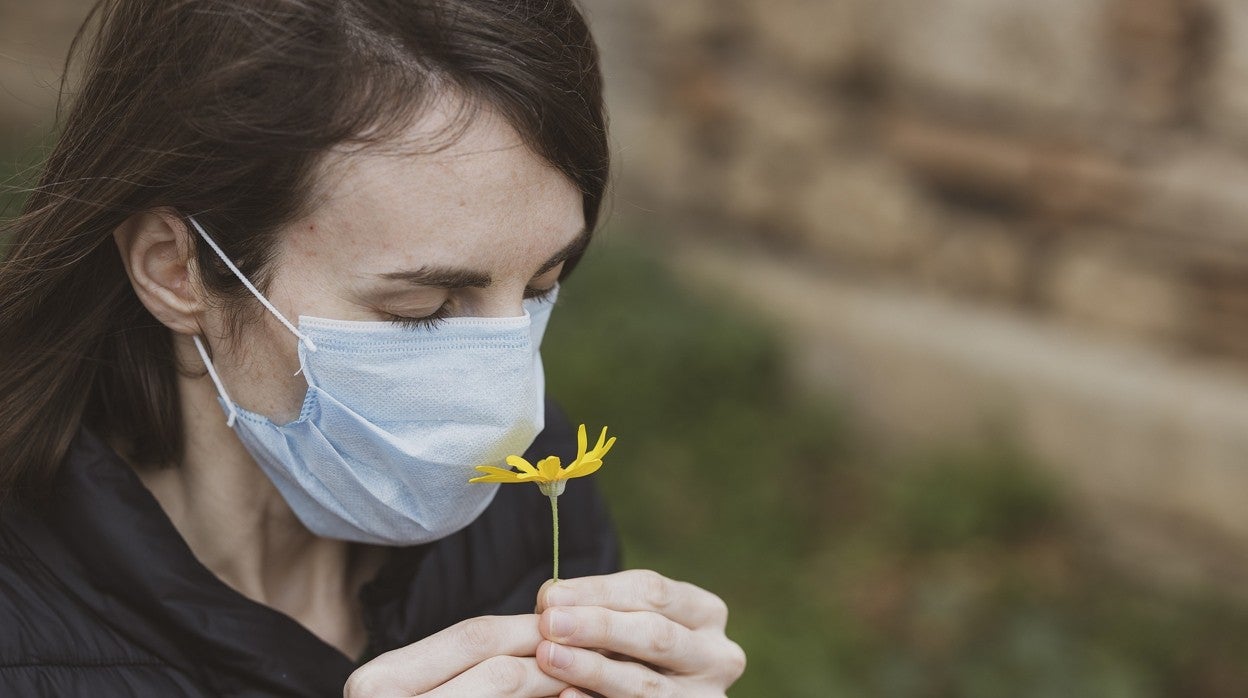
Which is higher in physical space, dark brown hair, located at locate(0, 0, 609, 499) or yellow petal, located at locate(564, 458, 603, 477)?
dark brown hair, located at locate(0, 0, 609, 499)

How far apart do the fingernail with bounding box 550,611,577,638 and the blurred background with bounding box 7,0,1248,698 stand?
91.1 inches

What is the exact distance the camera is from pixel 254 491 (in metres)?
2.27

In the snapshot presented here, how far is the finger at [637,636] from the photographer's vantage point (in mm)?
1901

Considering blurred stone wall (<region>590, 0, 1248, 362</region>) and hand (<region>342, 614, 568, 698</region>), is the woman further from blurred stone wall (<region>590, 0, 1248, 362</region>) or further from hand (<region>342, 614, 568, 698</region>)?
blurred stone wall (<region>590, 0, 1248, 362</region>)

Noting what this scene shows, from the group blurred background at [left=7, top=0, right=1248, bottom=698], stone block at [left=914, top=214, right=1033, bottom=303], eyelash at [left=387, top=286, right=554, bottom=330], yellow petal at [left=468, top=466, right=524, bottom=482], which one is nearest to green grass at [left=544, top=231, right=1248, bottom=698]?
blurred background at [left=7, top=0, right=1248, bottom=698]

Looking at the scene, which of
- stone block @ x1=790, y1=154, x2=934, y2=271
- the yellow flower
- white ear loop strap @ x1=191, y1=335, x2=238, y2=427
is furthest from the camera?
stone block @ x1=790, y1=154, x2=934, y2=271

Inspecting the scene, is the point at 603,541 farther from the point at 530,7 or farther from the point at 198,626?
the point at 530,7

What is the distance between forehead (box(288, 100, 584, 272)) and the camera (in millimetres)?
1897

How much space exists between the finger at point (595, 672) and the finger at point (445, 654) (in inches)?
1.5

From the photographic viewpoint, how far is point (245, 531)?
2283mm

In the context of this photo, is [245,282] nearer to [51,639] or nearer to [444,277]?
[444,277]

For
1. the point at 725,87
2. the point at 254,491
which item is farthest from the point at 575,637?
the point at 725,87

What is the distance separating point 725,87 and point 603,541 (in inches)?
127

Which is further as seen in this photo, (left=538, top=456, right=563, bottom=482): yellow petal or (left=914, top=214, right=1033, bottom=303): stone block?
(left=914, top=214, right=1033, bottom=303): stone block
